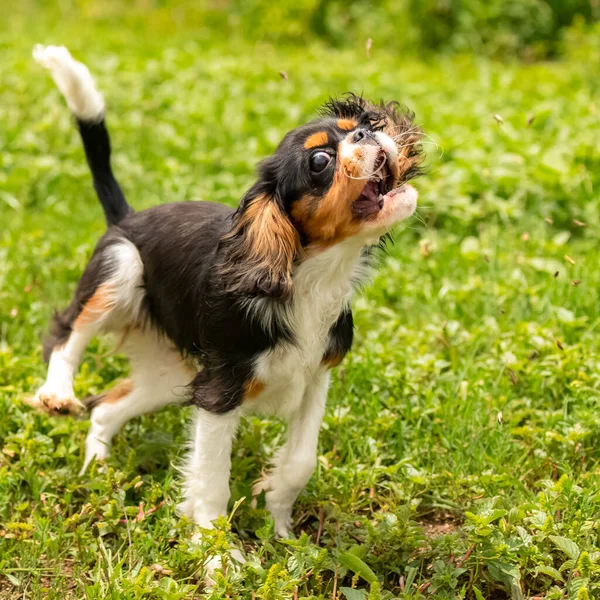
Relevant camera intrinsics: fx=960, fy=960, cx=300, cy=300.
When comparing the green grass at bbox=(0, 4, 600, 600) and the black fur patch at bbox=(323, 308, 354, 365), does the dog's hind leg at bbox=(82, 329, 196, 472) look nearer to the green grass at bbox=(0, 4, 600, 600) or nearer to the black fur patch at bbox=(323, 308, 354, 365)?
the green grass at bbox=(0, 4, 600, 600)

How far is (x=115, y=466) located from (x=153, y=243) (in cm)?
84

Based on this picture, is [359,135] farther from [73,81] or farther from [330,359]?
[73,81]

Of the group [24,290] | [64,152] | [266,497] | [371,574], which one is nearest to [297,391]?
[266,497]

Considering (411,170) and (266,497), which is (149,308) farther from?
(411,170)

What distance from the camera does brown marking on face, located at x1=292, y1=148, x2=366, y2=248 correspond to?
107 inches

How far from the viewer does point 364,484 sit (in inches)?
135

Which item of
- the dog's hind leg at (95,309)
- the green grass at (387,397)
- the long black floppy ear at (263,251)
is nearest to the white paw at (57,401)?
the dog's hind leg at (95,309)

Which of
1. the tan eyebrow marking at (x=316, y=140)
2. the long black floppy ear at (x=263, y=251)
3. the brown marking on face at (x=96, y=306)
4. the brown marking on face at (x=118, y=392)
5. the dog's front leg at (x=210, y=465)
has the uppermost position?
the tan eyebrow marking at (x=316, y=140)

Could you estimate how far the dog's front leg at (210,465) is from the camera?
313 centimetres

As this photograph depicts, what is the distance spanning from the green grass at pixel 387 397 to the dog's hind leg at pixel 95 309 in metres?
0.22

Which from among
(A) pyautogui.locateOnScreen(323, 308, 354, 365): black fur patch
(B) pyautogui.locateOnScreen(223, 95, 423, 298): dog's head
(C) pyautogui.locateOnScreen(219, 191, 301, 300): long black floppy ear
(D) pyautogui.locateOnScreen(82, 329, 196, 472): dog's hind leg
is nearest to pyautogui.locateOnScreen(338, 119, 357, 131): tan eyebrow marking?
(B) pyautogui.locateOnScreen(223, 95, 423, 298): dog's head

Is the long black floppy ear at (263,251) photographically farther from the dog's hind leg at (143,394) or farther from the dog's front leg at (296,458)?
the dog's hind leg at (143,394)

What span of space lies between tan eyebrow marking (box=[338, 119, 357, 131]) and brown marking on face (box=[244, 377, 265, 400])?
829 mm

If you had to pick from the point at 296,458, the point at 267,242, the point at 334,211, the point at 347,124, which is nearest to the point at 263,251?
the point at 267,242
